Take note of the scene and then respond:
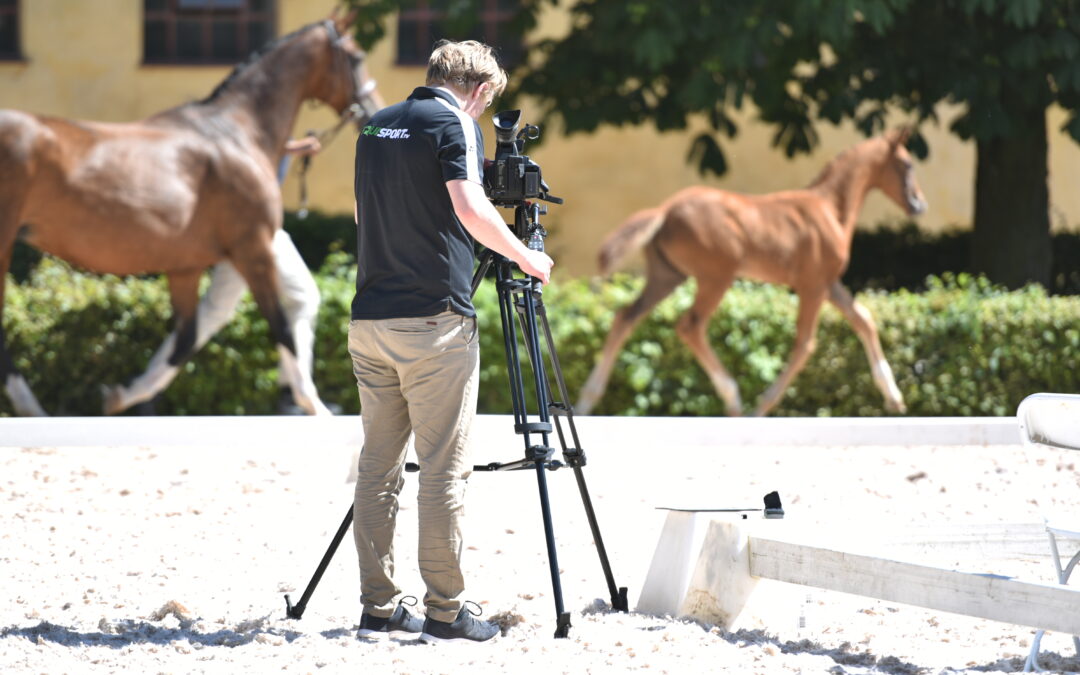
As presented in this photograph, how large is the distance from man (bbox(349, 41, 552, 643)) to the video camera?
0.36 feet

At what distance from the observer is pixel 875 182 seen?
9.62 metres

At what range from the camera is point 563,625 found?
416cm

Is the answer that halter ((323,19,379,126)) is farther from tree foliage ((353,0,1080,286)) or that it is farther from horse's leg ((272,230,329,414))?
tree foliage ((353,0,1080,286))

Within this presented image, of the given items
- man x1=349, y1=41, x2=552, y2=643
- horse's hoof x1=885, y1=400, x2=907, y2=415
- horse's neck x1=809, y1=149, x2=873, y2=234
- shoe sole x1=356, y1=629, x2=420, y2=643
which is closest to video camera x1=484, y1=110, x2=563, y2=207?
man x1=349, y1=41, x2=552, y2=643

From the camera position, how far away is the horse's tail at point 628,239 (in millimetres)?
8844

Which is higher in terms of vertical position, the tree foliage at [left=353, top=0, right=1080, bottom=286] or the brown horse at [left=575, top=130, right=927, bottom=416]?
the tree foliage at [left=353, top=0, right=1080, bottom=286]

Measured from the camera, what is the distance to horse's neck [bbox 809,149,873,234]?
9.41 metres

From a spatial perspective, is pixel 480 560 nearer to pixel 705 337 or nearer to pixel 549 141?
pixel 705 337

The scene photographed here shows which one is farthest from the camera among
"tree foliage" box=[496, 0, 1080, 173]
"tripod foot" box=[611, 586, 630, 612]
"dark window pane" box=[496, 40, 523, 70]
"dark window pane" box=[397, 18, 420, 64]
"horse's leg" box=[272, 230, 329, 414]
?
"dark window pane" box=[397, 18, 420, 64]

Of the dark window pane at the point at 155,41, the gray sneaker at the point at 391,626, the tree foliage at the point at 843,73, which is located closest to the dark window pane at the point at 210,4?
the dark window pane at the point at 155,41

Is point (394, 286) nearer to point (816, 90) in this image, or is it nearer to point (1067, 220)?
point (816, 90)

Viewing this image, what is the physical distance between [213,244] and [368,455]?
4.34m

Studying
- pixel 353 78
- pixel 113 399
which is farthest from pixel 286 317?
pixel 353 78

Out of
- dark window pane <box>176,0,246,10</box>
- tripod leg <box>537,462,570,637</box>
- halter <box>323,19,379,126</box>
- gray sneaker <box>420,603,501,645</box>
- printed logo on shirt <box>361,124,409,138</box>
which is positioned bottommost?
gray sneaker <box>420,603,501,645</box>
